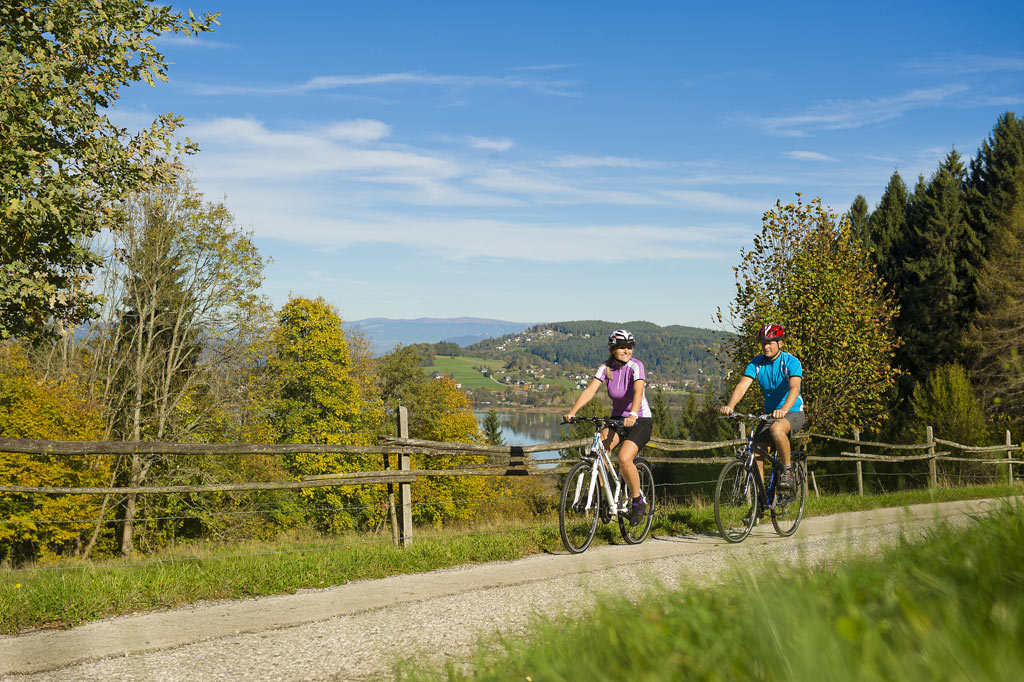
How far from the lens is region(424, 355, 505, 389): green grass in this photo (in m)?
163

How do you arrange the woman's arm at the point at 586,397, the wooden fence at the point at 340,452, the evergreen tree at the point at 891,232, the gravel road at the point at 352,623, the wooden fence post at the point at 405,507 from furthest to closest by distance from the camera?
1. the evergreen tree at the point at 891,232
2. the wooden fence post at the point at 405,507
3. the woman's arm at the point at 586,397
4. the wooden fence at the point at 340,452
5. the gravel road at the point at 352,623

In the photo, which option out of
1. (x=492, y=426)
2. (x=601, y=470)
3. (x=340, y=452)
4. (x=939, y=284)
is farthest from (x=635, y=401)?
(x=492, y=426)

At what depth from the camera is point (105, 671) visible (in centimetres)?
437

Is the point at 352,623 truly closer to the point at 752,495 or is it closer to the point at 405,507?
the point at 405,507

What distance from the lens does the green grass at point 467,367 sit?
163 meters

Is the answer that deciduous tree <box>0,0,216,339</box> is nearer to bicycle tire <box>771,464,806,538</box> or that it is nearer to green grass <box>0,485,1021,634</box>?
green grass <box>0,485,1021,634</box>

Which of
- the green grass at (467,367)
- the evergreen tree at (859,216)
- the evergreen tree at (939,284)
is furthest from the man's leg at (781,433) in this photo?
the green grass at (467,367)

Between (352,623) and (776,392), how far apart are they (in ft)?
18.8

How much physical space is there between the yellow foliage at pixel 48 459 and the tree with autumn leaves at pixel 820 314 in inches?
890

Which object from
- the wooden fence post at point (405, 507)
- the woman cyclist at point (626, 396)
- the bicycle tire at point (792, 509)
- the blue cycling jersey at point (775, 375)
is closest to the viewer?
the woman cyclist at point (626, 396)

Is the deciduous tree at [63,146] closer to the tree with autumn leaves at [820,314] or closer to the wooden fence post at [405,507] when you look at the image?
the wooden fence post at [405,507]

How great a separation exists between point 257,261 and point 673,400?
89206mm

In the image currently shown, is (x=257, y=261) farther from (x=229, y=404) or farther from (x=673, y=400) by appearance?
(x=673, y=400)

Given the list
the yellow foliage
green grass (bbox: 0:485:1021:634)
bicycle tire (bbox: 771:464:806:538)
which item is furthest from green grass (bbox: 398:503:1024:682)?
the yellow foliage
